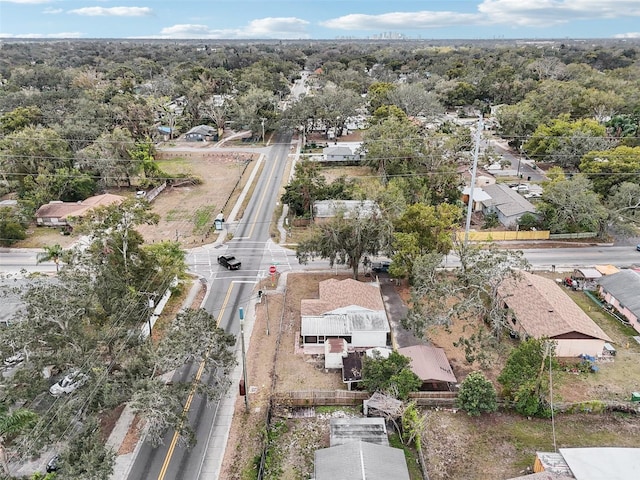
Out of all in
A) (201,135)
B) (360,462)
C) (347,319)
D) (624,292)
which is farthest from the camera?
(201,135)

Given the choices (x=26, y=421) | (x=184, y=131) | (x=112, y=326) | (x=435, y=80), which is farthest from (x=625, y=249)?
(x=435, y=80)

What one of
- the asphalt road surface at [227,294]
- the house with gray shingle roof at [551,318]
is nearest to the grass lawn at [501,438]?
the house with gray shingle roof at [551,318]

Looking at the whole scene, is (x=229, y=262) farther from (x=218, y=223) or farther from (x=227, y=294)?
(x=218, y=223)

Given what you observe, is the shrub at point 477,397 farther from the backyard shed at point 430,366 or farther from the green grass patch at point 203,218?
the green grass patch at point 203,218

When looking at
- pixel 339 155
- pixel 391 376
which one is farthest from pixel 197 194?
pixel 391 376

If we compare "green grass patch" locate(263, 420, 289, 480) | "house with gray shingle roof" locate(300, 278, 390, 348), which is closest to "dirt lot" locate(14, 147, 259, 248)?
"house with gray shingle roof" locate(300, 278, 390, 348)

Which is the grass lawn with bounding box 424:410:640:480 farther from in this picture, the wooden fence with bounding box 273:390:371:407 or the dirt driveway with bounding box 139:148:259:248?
the dirt driveway with bounding box 139:148:259:248
